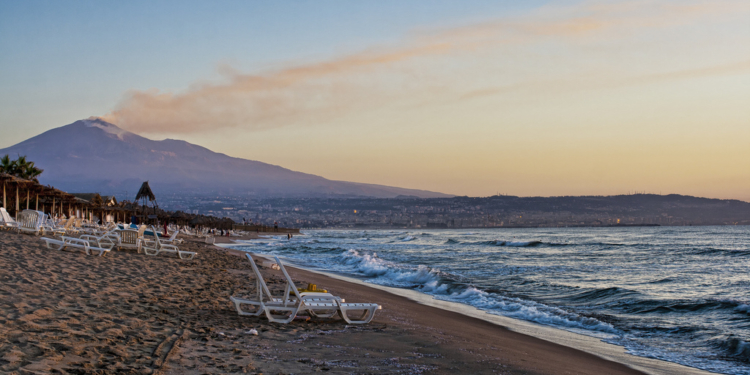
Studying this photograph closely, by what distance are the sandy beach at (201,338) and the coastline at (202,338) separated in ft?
0.03

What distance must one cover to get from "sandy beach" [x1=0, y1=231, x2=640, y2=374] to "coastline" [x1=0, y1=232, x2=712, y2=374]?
10 millimetres

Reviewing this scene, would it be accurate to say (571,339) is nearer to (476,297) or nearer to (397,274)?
(476,297)

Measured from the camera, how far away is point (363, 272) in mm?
18844

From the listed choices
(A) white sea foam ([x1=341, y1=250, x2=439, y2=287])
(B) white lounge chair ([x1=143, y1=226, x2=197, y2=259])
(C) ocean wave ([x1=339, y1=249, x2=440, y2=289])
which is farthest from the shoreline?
(B) white lounge chair ([x1=143, y1=226, x2=197, y2=259])

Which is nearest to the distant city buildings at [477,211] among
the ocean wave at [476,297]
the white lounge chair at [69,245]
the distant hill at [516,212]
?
the distant hill at [516,212]

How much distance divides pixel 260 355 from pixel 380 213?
6809 inches

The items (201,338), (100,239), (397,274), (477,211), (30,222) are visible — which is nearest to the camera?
(201,338)

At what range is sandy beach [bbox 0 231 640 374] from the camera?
4.04m

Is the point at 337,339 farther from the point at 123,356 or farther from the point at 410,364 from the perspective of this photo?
the point at 123,356

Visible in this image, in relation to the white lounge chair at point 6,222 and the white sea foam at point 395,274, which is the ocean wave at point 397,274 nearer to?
the white sea foam at point 395,274

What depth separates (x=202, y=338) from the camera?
5008 millimetres

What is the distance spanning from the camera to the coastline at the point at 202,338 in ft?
13.3

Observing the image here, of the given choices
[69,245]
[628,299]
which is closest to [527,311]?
[628,299]

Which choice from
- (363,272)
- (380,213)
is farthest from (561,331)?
(380,213)
